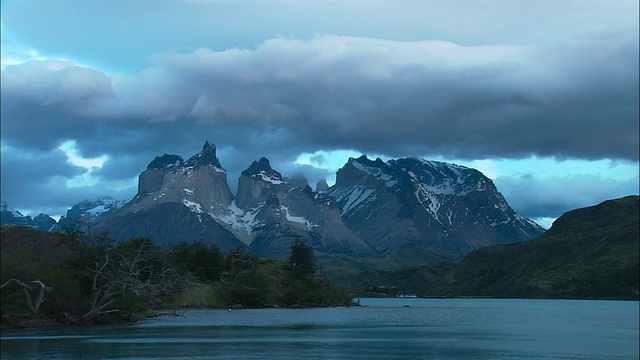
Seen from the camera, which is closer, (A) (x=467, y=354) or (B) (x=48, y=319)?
(A) (x=467, y=354)

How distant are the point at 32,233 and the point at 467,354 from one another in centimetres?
11919

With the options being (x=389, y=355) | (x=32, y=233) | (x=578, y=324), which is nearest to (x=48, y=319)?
(x=32, y=233)

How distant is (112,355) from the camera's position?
8050 cm

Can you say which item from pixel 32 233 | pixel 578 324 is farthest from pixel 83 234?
pixel 578 324

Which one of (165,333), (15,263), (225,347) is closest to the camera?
(225,347)

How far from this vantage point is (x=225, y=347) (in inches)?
3706

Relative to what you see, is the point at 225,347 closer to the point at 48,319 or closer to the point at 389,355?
the point at 389,355

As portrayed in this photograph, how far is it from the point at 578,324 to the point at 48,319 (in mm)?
113297

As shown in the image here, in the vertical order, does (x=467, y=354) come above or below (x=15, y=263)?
below

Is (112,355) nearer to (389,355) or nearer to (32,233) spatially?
(389,355)

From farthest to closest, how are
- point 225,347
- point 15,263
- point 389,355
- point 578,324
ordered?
1. point 578,324
2. point 15,263
3. point 225,347
4. point 389,355

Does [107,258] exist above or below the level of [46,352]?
above

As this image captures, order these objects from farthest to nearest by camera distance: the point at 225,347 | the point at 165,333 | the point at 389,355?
the point at 165,333 < the point at 225,347 < the point at 389,355

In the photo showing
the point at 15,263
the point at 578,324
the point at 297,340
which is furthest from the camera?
the point at 578,324
